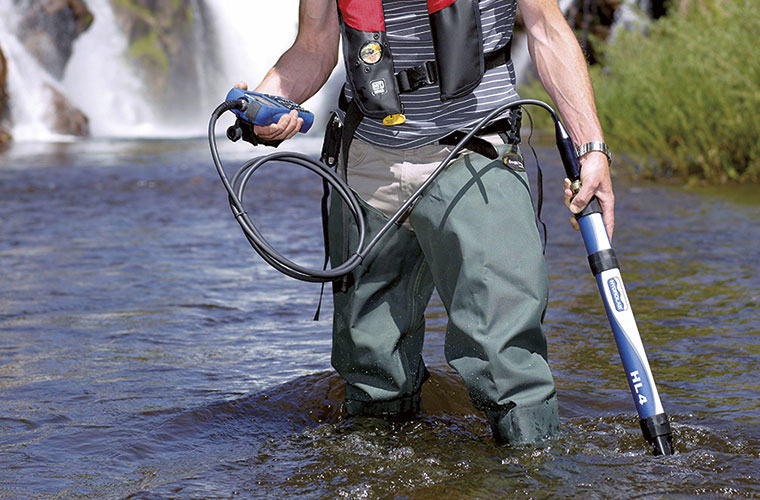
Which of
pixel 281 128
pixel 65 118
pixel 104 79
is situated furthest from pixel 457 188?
pixel 104 79

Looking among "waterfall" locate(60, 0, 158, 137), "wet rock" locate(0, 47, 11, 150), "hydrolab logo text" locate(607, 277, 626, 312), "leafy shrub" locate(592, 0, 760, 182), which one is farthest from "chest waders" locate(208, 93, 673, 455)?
"waterfall" locate(60, 0, 158, 137)

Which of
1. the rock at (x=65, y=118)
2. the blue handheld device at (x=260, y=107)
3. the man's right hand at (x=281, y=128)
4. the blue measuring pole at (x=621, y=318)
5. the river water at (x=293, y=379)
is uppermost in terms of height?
the blue handheld device at (x=260, y=107)

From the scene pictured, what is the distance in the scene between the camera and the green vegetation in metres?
9.37

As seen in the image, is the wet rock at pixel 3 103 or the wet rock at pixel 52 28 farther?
the wet rock at pixel 52 28

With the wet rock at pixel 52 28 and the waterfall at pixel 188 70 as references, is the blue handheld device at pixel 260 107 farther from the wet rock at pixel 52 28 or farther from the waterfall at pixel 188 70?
the wet rock at pixel 52 28

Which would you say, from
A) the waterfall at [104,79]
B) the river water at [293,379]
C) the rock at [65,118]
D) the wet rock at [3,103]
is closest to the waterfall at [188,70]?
the waterfall at [104,79]

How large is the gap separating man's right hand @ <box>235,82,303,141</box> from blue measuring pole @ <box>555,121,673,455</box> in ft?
2.74

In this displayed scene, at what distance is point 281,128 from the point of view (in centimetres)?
307

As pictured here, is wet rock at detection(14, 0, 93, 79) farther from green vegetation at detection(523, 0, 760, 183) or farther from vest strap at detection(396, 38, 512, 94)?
vest strap at detection(396, 38, 512, 94)

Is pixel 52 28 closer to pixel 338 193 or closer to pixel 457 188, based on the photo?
pixel 338 193

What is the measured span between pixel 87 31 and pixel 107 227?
2429 cm

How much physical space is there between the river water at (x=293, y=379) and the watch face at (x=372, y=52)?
1224 millimetres

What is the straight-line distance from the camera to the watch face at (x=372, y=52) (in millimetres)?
3018

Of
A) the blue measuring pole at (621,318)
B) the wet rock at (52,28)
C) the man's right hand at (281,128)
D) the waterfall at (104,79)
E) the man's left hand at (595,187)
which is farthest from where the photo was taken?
the waterfall at (104,79)
